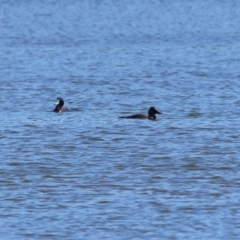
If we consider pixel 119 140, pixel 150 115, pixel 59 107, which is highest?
pixel 59 107

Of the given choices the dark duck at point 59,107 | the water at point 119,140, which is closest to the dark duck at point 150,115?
the water at point 119,140

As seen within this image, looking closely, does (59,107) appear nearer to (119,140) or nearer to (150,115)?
(150,115)

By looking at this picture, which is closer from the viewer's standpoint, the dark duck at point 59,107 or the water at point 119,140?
the water at point 119,140

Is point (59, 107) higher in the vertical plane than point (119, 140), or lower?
higher

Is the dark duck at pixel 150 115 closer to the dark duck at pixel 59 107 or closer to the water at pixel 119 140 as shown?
the water at pixel 119 140

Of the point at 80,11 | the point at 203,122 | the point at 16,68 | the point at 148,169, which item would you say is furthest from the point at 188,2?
the point at 148,169

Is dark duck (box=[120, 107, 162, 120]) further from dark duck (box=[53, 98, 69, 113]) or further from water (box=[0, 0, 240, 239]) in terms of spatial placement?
dark duck (box=[53, 98, 69, 113])

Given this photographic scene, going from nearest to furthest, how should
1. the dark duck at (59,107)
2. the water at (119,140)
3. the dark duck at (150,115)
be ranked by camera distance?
the water at (119,140)
the dark duck at (150,115)
the dark duck at (59,107)

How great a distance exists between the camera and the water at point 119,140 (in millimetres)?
11383

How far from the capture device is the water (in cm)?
1138

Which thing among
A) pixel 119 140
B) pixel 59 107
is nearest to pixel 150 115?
pixel 59 107

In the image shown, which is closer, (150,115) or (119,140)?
(119,140)

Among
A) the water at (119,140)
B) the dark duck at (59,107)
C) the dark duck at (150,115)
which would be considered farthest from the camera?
the dark duck at (59,107)

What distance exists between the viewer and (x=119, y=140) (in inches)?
635
